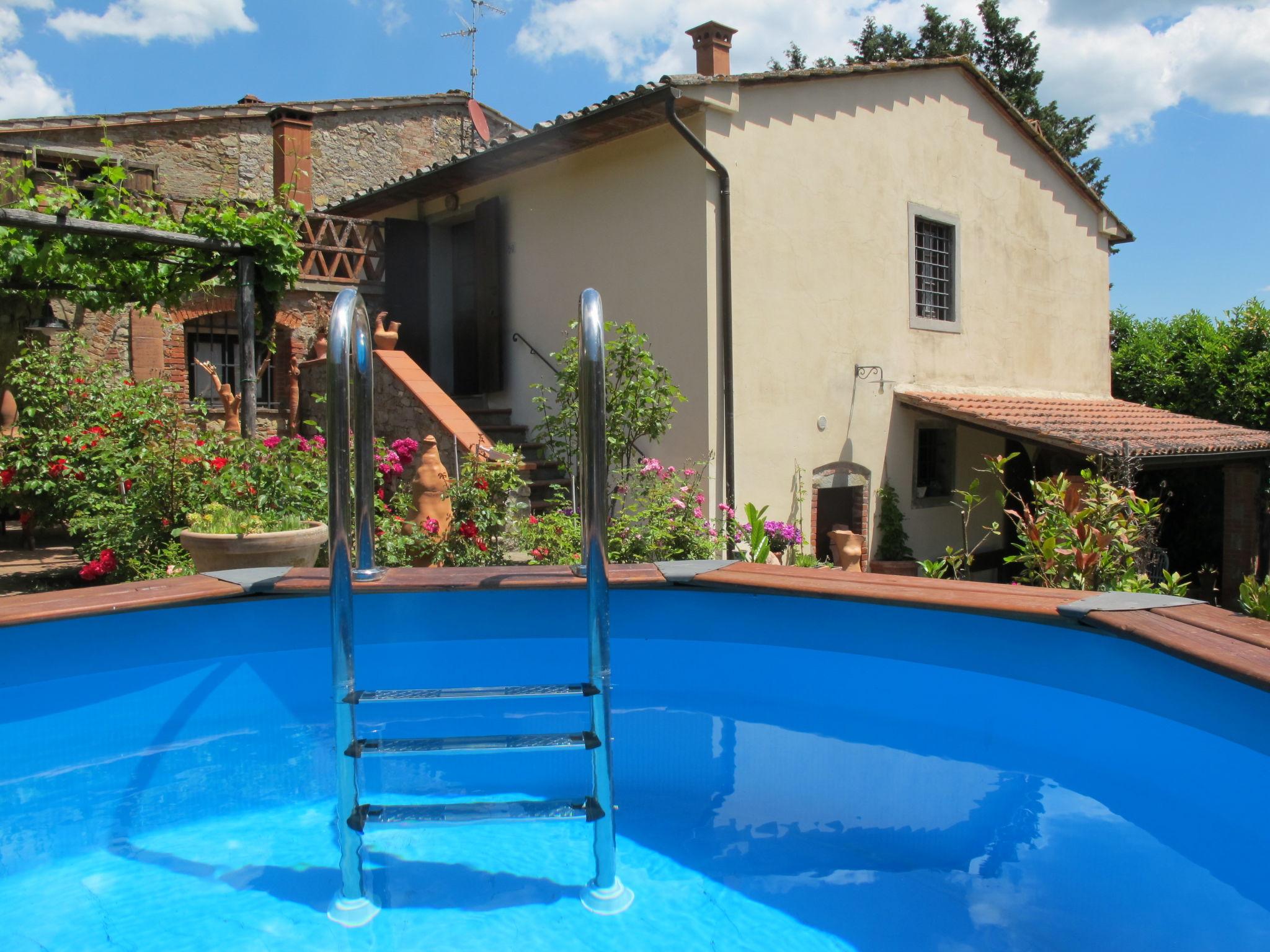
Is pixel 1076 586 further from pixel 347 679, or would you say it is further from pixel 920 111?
pixel 920 111

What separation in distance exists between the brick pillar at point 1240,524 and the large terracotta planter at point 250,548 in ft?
43.8

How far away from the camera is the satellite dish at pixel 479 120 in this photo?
1964 cm

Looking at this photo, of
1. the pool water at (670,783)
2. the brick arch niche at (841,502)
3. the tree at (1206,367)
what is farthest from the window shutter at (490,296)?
the tree at (1206,367)

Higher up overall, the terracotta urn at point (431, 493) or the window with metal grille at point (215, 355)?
the window with metal grille at point (215, 355)

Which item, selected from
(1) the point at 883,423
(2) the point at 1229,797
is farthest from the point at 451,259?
(2) the point at 1229,797

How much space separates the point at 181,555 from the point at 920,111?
10181 mm

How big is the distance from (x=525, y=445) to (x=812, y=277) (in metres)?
3.90

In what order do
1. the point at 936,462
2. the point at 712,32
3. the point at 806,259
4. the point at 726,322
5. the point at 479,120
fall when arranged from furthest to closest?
1. the point at 479,120
2. the point at 936,462
3. the point at 806,259
4. the point at 712,32
5. the point at 726,322

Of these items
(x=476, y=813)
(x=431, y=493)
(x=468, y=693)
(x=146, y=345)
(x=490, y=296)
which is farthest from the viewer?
(x=146, y=345)

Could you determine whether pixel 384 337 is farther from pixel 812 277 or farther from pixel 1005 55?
pixel 1005 55

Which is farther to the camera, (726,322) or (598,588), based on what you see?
(726,322)

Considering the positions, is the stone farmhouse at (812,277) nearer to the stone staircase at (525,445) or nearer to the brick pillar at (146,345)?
the stone staircase at (525,445)

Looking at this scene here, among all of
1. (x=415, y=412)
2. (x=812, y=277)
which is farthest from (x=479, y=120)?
(x=812, y=277)

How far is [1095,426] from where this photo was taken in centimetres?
1191
